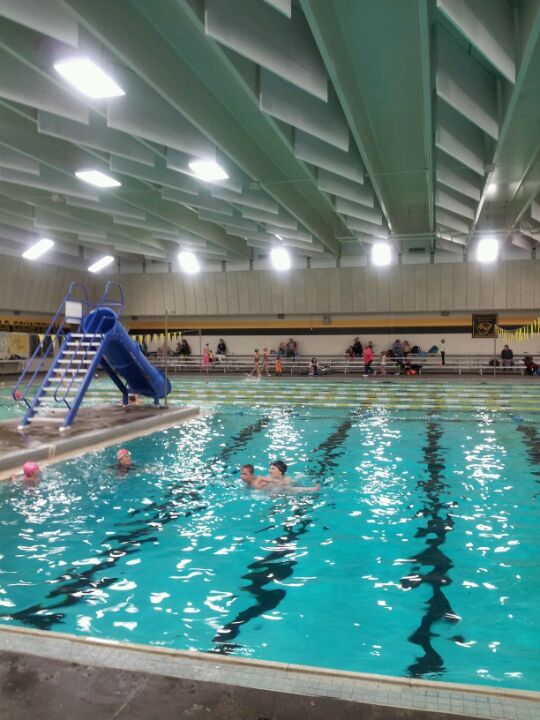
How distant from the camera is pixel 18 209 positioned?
15.4 metres

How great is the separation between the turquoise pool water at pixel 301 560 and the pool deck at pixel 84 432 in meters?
0.49

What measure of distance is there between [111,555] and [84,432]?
4949mm

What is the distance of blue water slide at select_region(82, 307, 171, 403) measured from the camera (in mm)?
10906

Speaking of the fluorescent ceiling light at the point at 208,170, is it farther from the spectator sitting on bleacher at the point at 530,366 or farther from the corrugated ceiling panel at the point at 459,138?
the spectator sitting on bleacher at the point at 530,366

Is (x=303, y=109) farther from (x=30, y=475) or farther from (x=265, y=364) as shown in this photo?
(x=265, y=364)

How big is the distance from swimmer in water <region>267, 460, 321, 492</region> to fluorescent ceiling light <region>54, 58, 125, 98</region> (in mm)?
4963

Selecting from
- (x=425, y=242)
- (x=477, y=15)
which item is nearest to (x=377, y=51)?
(x=477, y=15)

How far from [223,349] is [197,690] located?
23815mm

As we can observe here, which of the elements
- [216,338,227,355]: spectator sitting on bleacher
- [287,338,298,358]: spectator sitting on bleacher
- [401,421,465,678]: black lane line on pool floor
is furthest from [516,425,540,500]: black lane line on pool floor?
[216,338,227,355]: spectator sitting on bleacher

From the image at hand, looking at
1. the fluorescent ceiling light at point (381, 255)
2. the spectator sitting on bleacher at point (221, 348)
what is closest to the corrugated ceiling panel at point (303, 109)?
the fluorescent ceiling light at point (381, 255)

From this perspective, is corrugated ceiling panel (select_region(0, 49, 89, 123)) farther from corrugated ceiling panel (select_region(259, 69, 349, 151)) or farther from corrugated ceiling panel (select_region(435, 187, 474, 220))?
corrugated ceiling panel (select_region(435, 187, 474, 220))

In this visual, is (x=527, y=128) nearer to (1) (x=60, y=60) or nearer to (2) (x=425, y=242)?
(1) (x=60, y=60)

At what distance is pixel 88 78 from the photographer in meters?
6.78

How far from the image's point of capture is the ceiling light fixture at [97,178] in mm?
10987
